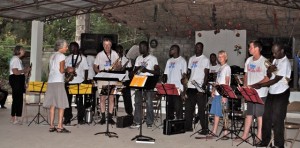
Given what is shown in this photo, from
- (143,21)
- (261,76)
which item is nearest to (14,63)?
(261,76)

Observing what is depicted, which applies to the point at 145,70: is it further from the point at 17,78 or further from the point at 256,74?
the point at 17,78

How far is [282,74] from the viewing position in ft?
23.1

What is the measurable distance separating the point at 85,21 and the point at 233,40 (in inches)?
270

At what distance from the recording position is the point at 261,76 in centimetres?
758

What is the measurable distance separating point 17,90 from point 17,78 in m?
0.28

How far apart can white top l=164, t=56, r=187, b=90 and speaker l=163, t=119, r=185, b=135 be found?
77cm

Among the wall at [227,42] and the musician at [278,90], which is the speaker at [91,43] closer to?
the wall at [227,42]

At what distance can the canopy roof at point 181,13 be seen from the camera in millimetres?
13669

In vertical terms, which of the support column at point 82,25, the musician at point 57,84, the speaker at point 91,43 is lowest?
the musician at point 57,84

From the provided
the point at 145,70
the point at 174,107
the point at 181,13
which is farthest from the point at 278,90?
the point at 181,13

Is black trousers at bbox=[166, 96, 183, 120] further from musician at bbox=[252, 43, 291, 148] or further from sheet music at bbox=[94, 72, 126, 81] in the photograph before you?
musician at bbox=[252, 43, 291, 148]

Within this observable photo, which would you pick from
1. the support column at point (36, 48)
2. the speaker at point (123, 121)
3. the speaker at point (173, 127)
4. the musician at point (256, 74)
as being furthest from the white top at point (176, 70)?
the support column at point (36, 48)

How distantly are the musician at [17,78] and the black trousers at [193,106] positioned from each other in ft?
11.0

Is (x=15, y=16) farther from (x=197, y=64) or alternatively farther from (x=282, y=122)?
(x=282, y=122)
